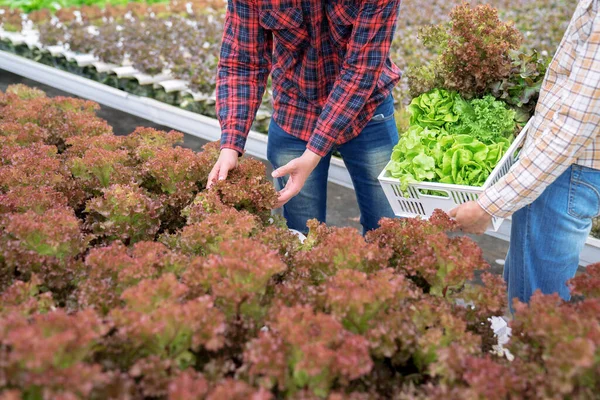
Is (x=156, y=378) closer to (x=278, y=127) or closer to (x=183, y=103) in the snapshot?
(x=278, y=127)

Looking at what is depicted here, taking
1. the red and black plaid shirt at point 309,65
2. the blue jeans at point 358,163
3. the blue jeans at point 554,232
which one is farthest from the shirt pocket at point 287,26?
the blue jeans at point 554,232

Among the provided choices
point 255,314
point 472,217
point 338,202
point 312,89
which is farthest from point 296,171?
point 338,202

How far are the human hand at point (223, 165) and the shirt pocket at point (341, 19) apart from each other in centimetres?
57

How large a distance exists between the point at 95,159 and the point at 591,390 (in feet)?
5.66

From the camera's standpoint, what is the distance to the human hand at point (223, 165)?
2.04 meters

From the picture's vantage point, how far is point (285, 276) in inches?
62.2

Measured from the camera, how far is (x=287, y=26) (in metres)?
2.11

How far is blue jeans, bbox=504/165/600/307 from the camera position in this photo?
68.5 inches

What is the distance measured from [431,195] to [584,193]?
544mm

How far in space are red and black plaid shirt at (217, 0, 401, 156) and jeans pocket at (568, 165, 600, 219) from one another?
0.75m

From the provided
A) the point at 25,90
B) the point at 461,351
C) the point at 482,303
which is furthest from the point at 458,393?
the point at 25,90

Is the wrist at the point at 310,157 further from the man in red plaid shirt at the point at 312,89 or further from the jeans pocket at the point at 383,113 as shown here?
the jeans pocket at the point at 383,113

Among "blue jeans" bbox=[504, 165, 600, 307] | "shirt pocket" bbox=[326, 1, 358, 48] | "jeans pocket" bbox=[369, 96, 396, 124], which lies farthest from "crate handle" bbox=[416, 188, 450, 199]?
"shirt pocket" bbox=[326, 1, 358, 48]

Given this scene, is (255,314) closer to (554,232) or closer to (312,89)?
(554,232)
